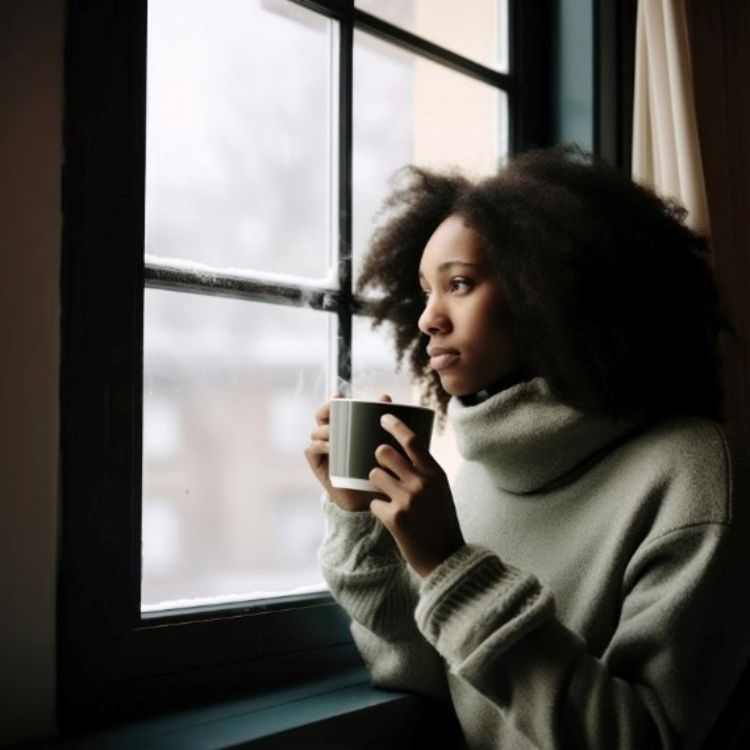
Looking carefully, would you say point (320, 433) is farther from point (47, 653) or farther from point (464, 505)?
point (47, 653)

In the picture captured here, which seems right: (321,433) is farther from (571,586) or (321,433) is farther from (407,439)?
(571,586)

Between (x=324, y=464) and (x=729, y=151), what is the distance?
97 cm

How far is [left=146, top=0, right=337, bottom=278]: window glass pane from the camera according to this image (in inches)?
42.5

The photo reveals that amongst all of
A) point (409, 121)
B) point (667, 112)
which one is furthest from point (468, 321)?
point (667, 112)

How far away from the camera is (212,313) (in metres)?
1.12

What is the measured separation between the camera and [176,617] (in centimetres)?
101

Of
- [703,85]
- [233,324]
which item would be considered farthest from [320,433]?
[703,85]

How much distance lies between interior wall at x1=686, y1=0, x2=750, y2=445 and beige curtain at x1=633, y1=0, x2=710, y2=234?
0.07m

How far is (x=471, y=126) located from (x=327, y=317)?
1.72 feet

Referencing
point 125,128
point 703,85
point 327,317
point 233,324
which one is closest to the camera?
point 125,128

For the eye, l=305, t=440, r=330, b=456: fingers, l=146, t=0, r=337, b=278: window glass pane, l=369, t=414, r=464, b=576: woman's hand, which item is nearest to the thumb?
l=369, t=414, r=464, b=576: woman's hand

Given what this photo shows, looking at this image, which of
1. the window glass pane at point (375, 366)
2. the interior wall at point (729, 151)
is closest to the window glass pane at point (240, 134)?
the window glass pane at point (375, 366)

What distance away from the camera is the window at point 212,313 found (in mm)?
921

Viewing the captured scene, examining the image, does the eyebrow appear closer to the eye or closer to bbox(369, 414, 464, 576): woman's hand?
the eye
